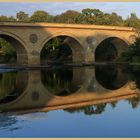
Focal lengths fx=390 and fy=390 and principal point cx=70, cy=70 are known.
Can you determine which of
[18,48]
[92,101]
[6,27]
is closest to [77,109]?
[92,101]

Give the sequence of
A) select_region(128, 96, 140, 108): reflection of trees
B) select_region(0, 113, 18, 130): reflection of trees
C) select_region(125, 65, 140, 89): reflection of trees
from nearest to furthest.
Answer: select_region(0, 113, 18, 130): reflection of trees
select_region(128, 96, 140, 108): reflection of trees
select_region(125, 65, 140, 89): reflection of trees

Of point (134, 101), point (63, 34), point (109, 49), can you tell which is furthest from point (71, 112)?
point (109, 49)

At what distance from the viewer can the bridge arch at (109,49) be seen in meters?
48.0

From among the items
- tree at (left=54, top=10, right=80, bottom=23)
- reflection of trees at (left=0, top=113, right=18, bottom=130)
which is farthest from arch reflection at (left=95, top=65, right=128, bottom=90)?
tree at (left=54, top=10, right=80, bottom=23)

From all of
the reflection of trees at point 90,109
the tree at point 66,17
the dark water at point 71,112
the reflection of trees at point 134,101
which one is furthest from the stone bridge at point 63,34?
the tree at point 66,17

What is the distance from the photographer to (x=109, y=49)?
4922 cm

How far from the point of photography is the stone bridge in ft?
122

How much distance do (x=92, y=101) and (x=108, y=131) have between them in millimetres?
5391

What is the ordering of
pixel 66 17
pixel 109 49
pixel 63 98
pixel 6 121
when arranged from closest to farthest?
pixel 6 121
pixel 63 98
pixel 109 49
pixel 66 17

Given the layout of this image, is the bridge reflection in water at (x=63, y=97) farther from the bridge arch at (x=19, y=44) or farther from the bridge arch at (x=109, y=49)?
the bridge arch at (x=109, y=49)

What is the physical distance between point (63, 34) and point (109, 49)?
1056 cm

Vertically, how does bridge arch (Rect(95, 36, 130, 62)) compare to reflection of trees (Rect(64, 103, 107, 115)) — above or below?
above

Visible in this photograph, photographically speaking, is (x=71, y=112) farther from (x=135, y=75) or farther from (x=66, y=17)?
(x=66, y=17)

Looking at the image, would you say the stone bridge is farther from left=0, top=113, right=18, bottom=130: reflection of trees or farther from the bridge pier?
left=0, top=113, right=18, bottom=130: reflection of trees
